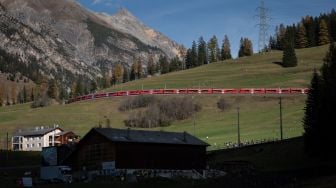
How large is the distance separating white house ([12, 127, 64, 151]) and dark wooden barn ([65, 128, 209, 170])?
51948 millimetres

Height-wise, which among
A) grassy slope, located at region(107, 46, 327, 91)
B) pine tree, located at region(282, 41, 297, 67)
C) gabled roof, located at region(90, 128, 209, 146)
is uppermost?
pine tree, located at region(282, 41, 297, 67)

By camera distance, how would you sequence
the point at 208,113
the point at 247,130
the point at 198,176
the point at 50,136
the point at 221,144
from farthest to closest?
the point at 208,113 < the point at 50,136 < the point at 247,130 < the point at 221,144 < the point at 198,176

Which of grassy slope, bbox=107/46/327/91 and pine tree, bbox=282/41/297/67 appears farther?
pine tree, bbox=282/41/297/67

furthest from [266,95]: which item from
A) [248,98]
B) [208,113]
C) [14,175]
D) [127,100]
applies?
[14,175]

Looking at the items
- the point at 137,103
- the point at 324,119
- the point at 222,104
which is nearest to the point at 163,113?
the point at 137,103

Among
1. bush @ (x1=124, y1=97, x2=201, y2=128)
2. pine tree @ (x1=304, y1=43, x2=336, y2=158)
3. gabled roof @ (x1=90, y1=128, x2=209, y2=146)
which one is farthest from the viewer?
bush @ (x1=124, y1=97, x2=201, y2=128)

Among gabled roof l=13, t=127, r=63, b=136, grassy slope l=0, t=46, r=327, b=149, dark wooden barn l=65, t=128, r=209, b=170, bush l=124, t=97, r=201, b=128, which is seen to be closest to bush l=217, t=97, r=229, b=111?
grassy slope l=0, t=46, r=327, b=149

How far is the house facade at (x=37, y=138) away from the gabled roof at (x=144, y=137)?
48943 mm

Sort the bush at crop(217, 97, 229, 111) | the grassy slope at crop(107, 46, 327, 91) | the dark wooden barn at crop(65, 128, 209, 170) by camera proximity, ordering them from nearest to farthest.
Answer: the dark wooden barn at crop(65, 128, 209, 170) → the bush at crop(217, 97, 229, 111) → the grassy slope at crop(107, 46, 327, 91)

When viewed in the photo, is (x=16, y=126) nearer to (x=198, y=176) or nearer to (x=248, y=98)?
(x=248, y=98)

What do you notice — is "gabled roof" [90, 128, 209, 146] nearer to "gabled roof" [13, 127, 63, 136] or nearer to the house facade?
the house facade

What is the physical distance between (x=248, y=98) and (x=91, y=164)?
75744 mm

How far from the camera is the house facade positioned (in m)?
119

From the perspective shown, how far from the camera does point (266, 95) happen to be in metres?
141
